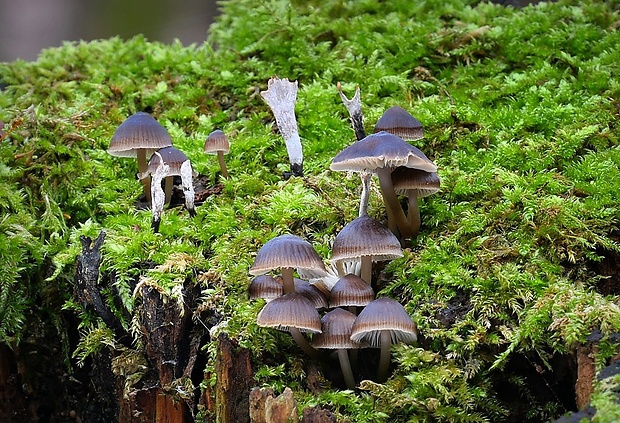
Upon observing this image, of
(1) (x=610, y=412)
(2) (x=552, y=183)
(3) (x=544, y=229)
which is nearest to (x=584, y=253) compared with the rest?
(3) (x=544, y=229)

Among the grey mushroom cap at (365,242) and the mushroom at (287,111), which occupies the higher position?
the mushroom at (287,111)

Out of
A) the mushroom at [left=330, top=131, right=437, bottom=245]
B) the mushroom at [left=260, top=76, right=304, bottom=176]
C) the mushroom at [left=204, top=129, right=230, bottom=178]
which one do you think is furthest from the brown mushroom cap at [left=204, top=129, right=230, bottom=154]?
the mushroom at [left=330, top=131, right=437, bottom=245]

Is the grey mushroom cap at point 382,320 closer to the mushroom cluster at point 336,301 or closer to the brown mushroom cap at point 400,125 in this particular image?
the mushroom cluster at point 336,301

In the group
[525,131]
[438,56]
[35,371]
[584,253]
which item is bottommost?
[35,371]

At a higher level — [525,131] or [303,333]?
[525,131]

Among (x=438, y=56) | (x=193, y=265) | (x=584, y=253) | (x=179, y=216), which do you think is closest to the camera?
(x=584, y=253)

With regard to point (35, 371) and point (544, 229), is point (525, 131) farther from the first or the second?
point (35, 371)

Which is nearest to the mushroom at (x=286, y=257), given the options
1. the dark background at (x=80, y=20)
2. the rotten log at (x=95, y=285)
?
the rotten log at (x=95, y=285)
